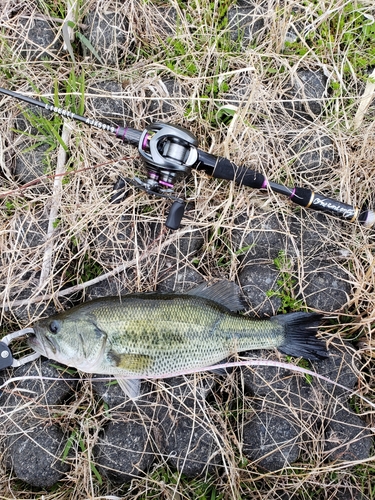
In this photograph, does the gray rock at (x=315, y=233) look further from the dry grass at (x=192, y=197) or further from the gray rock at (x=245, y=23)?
the gray rock at (x=245, y=23)

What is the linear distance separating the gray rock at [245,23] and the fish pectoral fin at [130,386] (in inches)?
111

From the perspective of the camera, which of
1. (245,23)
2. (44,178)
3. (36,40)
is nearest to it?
(44,178)

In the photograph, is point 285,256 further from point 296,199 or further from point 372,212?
point 372,212

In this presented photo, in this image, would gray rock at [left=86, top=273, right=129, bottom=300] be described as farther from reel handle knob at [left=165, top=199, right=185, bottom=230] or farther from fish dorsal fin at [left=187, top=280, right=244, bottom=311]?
reel handle knob at [left=165, top=199, right=185, bottom=230]

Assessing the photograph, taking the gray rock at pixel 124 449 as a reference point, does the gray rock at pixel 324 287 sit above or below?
above

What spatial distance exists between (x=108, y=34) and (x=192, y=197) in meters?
1.48

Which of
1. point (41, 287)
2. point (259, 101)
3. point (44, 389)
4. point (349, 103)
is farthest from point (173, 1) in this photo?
point (44, 389)

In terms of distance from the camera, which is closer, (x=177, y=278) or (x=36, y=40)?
(x=177, y=278)

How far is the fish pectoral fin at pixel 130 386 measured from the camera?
312 centimetres

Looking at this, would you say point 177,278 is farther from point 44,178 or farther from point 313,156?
point 313,156

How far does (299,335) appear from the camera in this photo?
10.5ft

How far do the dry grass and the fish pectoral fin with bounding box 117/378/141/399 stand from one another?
0.53 feet

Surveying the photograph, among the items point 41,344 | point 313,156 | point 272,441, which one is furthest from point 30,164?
point 272,441

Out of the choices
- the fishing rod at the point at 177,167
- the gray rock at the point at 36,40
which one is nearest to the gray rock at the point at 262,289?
the fishing rod at the point at 177,167
